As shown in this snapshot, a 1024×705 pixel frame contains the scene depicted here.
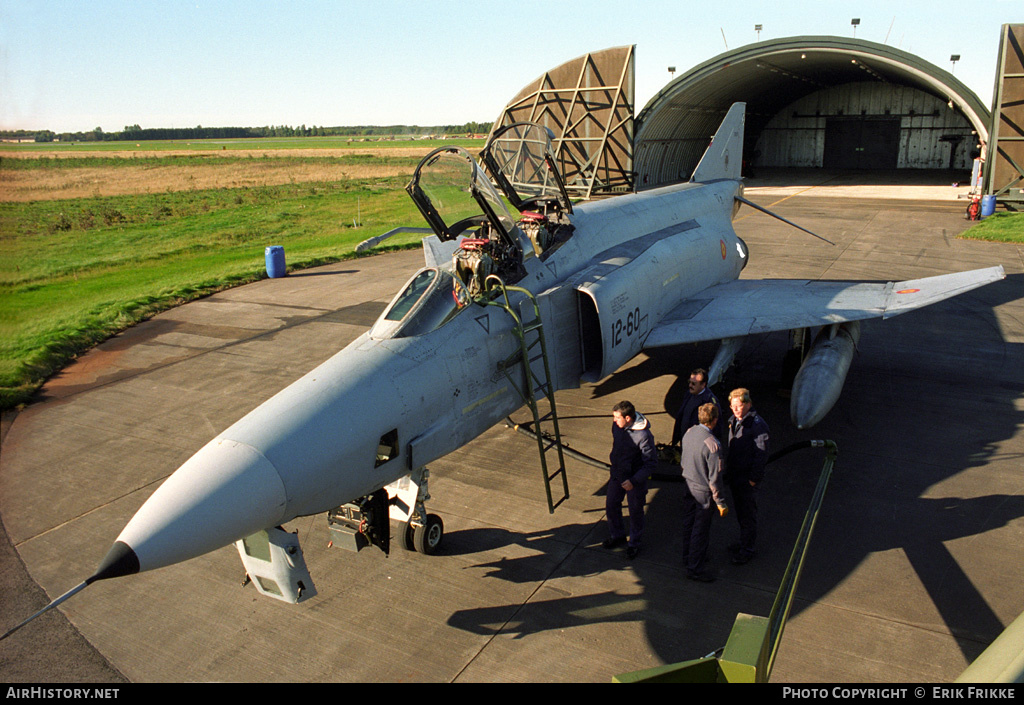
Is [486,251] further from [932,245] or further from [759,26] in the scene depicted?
[759,26]

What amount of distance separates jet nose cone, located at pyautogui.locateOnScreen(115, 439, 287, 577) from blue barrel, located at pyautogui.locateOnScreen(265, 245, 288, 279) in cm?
1512

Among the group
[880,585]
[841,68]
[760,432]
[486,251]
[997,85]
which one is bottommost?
[880,585]

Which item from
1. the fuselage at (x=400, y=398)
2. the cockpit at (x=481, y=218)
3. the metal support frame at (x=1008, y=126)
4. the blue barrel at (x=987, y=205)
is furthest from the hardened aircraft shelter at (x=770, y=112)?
the fuselage at (x=400, y=398)

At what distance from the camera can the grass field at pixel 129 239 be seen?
10.6 m

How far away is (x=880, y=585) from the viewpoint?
19.8ft

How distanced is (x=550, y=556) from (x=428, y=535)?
1178 millimetres

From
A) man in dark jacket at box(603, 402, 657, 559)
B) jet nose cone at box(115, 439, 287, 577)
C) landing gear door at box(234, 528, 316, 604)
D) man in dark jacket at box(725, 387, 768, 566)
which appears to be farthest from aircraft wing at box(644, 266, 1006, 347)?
jet nose cone at box(115, 439, 287, 577)

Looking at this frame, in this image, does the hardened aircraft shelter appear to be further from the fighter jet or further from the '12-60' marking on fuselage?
the '12-60' marking on fuselage

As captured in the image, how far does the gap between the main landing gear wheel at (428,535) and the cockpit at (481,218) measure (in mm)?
1853

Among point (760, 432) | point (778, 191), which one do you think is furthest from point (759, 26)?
point (760, 432)

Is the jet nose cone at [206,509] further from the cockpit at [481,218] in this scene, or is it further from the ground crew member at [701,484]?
the ground crew member at [701,484]

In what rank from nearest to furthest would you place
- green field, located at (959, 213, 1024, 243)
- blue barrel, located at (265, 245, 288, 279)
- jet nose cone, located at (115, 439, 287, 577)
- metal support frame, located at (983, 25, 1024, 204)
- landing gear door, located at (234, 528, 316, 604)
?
jet nose cone, located at (115, 439, 287, 577) < landing gear door, located at (234, 528, 316, 604) < blue barrel, located at (265, 245, 288, 279) < green field, located at (959, 213, 1024, 243) < metal support frame, located at (983, 25, 1024, 204)

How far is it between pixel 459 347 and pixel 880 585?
166 inches

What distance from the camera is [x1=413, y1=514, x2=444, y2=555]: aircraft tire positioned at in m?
6.65
